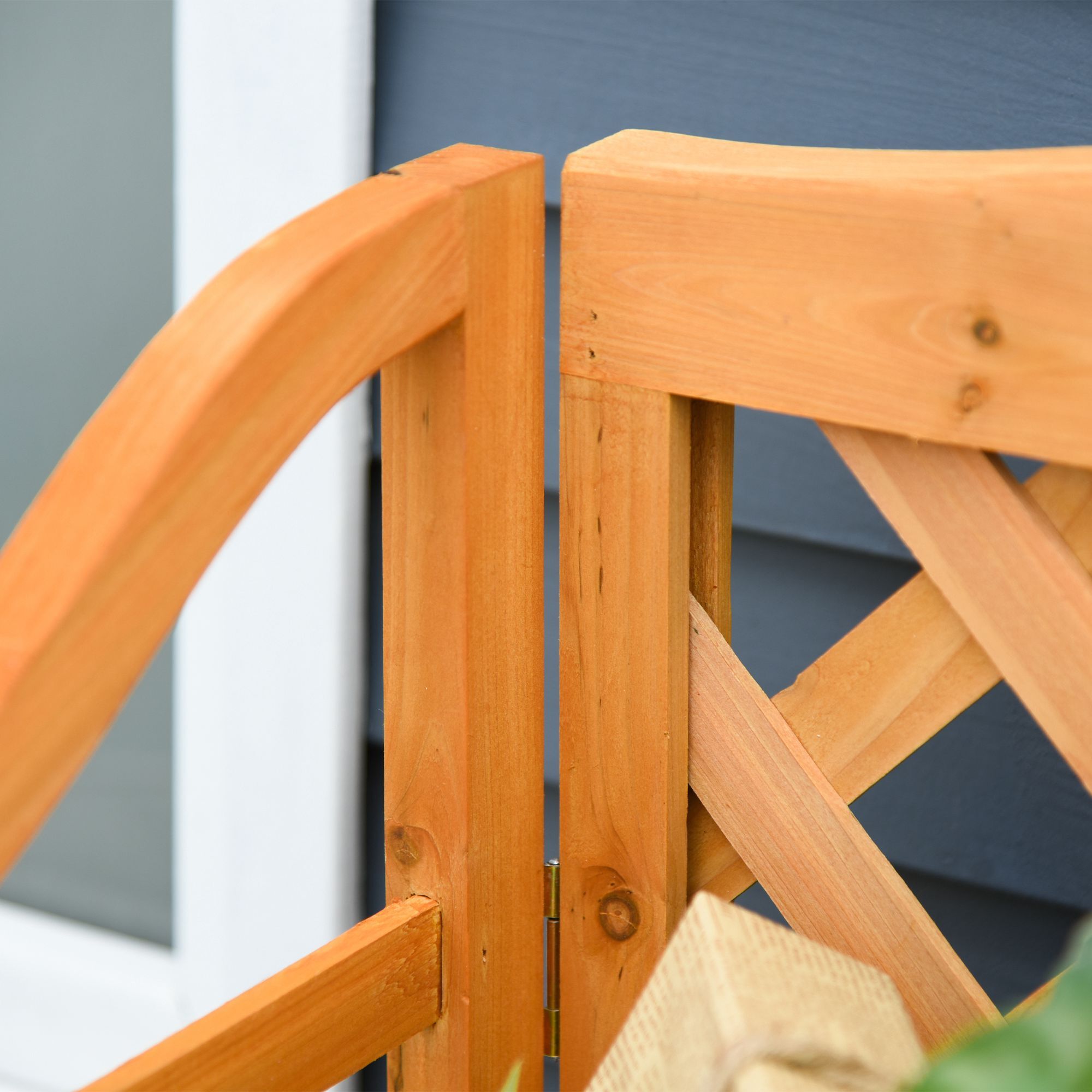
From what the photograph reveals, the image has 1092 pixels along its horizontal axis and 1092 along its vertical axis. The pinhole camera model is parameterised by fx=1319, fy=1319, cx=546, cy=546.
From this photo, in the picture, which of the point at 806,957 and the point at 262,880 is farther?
the point at 262,880

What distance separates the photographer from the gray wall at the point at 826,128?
76 centimetres

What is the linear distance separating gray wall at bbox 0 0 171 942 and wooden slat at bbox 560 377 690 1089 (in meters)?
0.67

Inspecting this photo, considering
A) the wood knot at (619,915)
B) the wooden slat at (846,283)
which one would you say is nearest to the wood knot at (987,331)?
the wooden slat at (846,283)

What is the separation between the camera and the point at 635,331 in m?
0.52

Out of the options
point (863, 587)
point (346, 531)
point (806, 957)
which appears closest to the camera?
point (806, 957)

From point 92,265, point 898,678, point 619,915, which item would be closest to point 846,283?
point 898,678

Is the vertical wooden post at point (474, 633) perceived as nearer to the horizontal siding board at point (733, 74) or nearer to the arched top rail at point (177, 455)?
the arched top rail at point (177, 455)

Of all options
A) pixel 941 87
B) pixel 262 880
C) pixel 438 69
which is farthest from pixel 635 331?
pixel 262 880

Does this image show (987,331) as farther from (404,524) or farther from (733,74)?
(733,74)

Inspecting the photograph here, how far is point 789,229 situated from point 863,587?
46cm

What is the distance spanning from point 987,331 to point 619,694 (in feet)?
0.71

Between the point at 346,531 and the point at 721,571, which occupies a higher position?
the point at 346,531

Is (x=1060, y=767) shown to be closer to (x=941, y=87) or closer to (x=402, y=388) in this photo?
(x=941, y=87)

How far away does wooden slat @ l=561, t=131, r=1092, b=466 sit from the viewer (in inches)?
16.8
